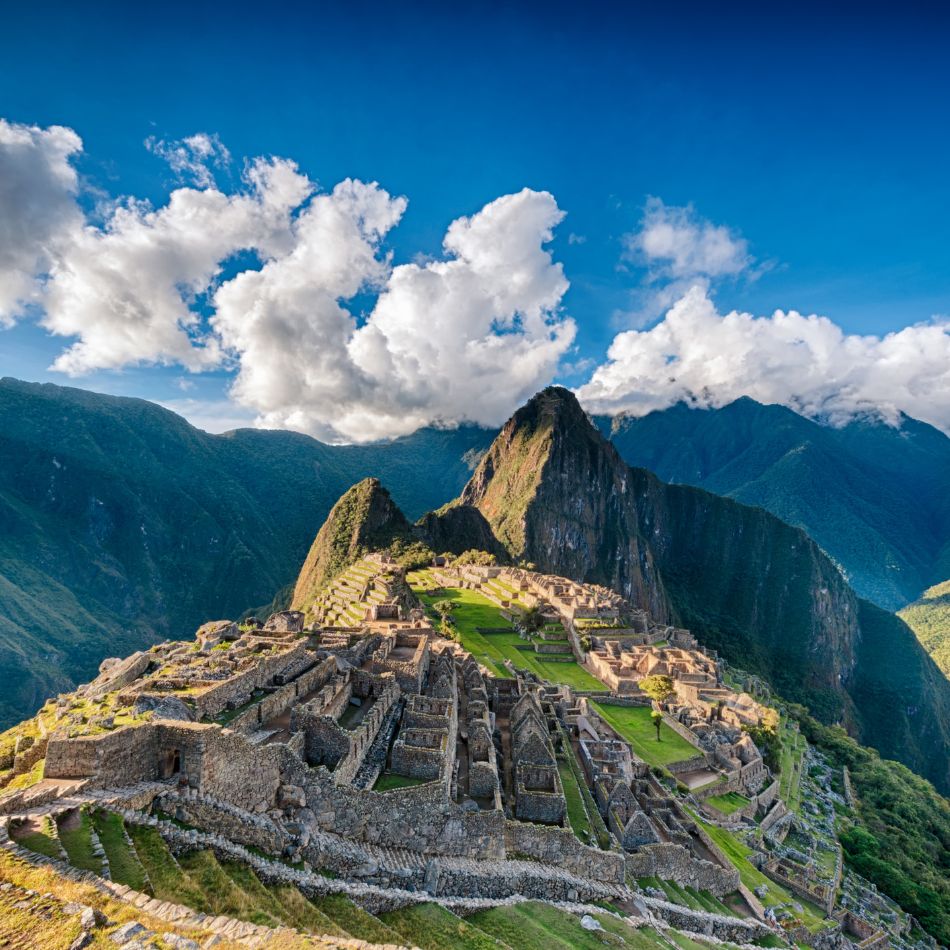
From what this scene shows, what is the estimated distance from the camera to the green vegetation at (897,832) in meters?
38.0

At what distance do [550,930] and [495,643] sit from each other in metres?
44.3

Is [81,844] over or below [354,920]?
over

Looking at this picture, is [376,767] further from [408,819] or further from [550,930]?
[550,930]

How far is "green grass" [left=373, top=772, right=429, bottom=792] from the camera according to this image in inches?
689

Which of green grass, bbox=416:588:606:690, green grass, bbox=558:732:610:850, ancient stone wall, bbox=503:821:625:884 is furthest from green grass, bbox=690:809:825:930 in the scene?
green grass, bbox=416:588:606:690

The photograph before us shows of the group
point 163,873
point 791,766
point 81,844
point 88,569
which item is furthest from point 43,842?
point 88,569

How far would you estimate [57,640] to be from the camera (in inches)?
4112

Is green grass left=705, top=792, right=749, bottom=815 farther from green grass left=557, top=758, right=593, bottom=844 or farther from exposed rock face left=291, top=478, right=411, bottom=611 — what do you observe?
exposed rock face left=291, top=478, right=411, bottom=611

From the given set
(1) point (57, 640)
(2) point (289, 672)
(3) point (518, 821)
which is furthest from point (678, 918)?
(1) point (57, 640)

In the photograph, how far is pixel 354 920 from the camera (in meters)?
12.6

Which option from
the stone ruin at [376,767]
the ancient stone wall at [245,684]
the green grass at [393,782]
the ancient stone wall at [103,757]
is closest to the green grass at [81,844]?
the stone ruin at [376,767]

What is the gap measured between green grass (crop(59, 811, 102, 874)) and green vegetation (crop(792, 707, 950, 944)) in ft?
159

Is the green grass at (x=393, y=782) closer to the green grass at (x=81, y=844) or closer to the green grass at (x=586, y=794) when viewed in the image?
the green grass at (x=586, y=794)

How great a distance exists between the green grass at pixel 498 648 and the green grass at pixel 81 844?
32.8 meters
